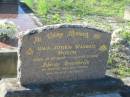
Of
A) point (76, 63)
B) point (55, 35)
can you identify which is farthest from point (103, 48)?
point (55, 35)

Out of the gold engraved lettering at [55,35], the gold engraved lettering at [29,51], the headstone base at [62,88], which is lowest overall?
the headstone base at [62,88]

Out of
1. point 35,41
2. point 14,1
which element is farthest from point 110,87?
point 14,1

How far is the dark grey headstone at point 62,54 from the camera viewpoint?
21.7ft

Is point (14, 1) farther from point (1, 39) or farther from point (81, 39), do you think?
point (81, 39)

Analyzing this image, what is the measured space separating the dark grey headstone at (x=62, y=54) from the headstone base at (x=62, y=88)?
0.13 metres

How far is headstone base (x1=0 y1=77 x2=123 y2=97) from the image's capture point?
→ 6.60 m

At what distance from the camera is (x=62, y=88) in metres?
6.89

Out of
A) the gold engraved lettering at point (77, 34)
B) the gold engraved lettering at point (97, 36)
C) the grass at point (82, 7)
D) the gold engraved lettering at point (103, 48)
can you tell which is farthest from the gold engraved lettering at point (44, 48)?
the grass at point (82, 7)

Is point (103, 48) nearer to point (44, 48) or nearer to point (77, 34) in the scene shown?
point (77, 34)

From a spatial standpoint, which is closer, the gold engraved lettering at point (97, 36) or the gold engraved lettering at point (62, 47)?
the gold engraved lettering at point (62, 47)

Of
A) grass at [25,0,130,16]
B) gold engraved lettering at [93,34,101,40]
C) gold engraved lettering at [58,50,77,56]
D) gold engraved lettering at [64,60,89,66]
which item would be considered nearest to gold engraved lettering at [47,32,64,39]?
gold engraved lettering at [58,50,77,56]

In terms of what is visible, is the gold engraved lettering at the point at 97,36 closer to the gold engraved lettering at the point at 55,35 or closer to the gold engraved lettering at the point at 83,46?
the gold engraved lettering at the point at 83,46

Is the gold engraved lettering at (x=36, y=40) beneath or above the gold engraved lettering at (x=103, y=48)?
above

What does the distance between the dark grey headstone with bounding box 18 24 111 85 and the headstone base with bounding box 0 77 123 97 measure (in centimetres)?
13
